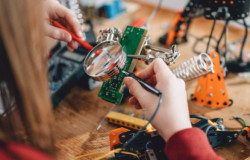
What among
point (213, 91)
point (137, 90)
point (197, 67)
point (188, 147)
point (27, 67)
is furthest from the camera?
point (213, 91)

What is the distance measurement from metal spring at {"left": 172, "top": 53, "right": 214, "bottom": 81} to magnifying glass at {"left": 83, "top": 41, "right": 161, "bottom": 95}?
0.22 meters

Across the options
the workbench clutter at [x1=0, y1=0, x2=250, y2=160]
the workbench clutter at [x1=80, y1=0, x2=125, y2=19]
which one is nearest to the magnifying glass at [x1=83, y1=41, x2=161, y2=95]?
the workbench clutter at [x1=0, y1=0, x2=250, y2=160]

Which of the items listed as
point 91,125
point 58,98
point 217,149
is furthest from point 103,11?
point 217,149

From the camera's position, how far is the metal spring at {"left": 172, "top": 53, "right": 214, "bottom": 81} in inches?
27.9

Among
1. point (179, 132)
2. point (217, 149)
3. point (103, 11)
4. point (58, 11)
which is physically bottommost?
point (217, 149)

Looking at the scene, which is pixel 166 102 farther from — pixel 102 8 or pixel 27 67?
pixel 102 8

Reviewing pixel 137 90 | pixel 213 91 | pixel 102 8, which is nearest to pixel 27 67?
pixel 137 90

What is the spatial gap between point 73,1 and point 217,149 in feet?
2.96

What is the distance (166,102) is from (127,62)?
0.79ft

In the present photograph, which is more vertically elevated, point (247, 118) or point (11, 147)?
point (11, 147)

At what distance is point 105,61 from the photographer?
2.41 ft

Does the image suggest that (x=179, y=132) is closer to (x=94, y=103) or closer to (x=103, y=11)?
(x=94, y=103)

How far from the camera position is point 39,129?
420 mm

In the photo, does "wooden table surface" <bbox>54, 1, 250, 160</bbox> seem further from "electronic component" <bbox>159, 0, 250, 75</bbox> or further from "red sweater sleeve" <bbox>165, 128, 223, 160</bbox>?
"red sweater sleeve" <bbox>165, 128, 223, 160</bbox>
